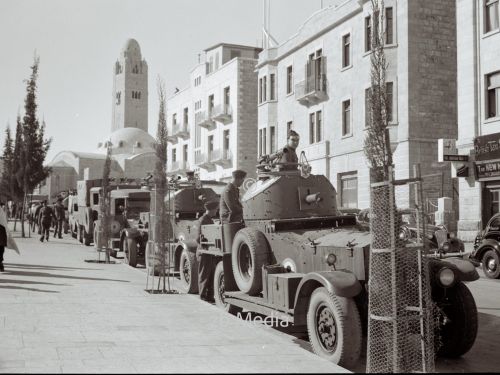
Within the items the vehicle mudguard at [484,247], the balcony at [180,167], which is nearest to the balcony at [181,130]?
the balcony at [180,167]

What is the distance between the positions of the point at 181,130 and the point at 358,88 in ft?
87.6

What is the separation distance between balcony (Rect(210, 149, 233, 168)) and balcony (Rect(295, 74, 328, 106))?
12465 millimetres

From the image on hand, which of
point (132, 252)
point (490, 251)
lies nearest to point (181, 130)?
point (132, 252)

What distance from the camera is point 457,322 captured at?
751 centimetres

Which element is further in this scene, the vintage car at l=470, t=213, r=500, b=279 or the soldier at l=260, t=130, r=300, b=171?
the vintage car at l=470, t=213, r=500, b=279

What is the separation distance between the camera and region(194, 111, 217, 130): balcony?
157 feet

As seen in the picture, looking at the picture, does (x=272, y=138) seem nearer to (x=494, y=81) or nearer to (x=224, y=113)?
(x=224, y=113)

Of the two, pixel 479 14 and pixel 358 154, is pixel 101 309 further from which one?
pixel 358 154

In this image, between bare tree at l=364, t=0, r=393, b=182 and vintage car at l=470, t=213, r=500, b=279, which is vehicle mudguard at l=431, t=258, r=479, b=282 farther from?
vintage car at l=470, t=213, r=500, b=279

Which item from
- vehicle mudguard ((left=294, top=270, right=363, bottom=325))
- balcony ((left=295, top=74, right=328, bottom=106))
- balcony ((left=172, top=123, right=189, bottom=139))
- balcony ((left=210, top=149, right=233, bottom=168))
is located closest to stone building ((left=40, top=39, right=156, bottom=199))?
balcony ((left=172, top=123, right=189, bottom=139))

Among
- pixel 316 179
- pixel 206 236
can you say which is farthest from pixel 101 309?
pixel 316 179

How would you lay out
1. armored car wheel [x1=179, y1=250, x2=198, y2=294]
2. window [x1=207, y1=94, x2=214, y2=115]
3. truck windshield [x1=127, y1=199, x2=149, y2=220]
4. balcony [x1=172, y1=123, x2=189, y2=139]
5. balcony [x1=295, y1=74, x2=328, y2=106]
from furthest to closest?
1. balcony [x1=172, y1=123, x2=189, y2=139]
2. window [x1=207, y1=94, x2=214, y2=115]
3. balcony [x1=295, y1=74, x2=328, y2=106]
4. truck windshield [x1=127, y1=199, x2=149, y2=220]
5. armored car wheel [x1=179, y1=250, x2=198, y2=294]

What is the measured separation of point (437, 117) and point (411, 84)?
5.64 feet

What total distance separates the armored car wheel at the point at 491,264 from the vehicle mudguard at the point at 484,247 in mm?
126
